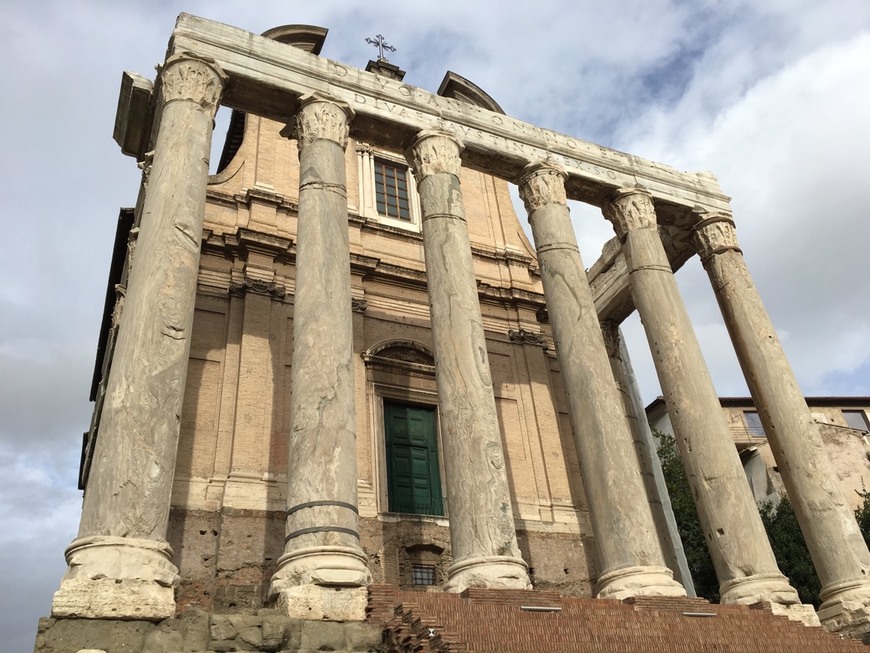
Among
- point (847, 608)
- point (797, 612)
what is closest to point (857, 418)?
point (847, 608)

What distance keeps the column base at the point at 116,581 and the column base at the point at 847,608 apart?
33.0 feet

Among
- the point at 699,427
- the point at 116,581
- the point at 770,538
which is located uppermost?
the point at 770,538

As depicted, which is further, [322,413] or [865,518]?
[865,518]

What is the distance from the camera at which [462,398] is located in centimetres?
1098

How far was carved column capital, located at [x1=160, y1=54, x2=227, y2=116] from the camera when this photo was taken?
12.0 m

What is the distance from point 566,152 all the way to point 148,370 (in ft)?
33.6

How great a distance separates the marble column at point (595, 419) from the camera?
10.6 meters

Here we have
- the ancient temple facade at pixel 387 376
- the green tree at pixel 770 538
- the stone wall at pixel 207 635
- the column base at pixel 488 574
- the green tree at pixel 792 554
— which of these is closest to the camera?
the stone wall at pixel 207 635

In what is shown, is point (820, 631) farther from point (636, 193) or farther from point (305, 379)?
point (636, 193)

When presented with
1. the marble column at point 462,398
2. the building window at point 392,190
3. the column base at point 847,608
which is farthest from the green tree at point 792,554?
the marble column at point 462,398

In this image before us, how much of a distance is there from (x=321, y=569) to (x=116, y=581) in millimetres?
2154

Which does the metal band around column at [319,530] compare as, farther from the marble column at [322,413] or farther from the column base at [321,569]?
the column base at [321,569]

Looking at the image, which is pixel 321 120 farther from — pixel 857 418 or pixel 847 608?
pixel 857 418

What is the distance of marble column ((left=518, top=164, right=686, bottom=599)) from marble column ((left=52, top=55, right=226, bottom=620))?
6.17m
